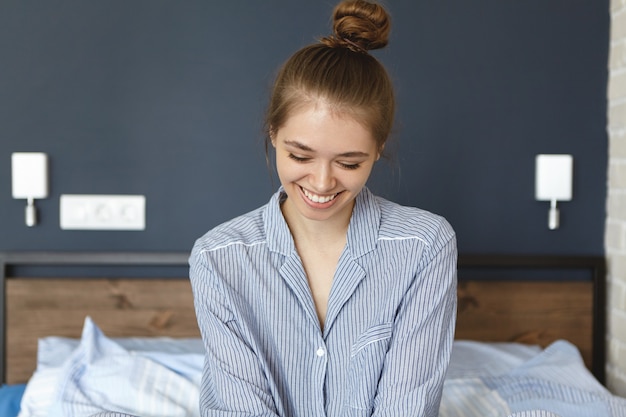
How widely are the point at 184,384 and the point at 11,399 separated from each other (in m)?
0.52

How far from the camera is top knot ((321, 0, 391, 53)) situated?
1.60m

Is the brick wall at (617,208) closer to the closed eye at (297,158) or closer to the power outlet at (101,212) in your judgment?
the closed eye at (297,158)

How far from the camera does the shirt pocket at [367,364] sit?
1573mm

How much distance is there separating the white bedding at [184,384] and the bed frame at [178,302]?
195 mm

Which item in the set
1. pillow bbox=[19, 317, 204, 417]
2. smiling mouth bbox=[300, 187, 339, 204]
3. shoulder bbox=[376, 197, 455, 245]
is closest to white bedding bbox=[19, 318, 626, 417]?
pillow bbox=[19, 317, 204, 417]

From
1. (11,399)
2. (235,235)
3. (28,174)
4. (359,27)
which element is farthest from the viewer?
(28,174)

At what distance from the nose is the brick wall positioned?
140cm

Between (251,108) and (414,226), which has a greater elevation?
(251,108)

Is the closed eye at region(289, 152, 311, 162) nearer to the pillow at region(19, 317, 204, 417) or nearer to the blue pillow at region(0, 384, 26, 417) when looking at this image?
the pillow at region(19, 317, 204, 417)

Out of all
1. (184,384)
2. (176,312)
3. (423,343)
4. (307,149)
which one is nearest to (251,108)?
(176,312)

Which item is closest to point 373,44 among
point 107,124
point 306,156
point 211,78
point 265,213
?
point 306,156

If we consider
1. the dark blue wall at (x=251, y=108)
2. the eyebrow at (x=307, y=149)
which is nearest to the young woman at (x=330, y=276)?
the eyebrow at (x=307, y=149)

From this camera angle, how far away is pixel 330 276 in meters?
1.70

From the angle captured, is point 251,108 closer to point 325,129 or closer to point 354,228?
point 354,228
